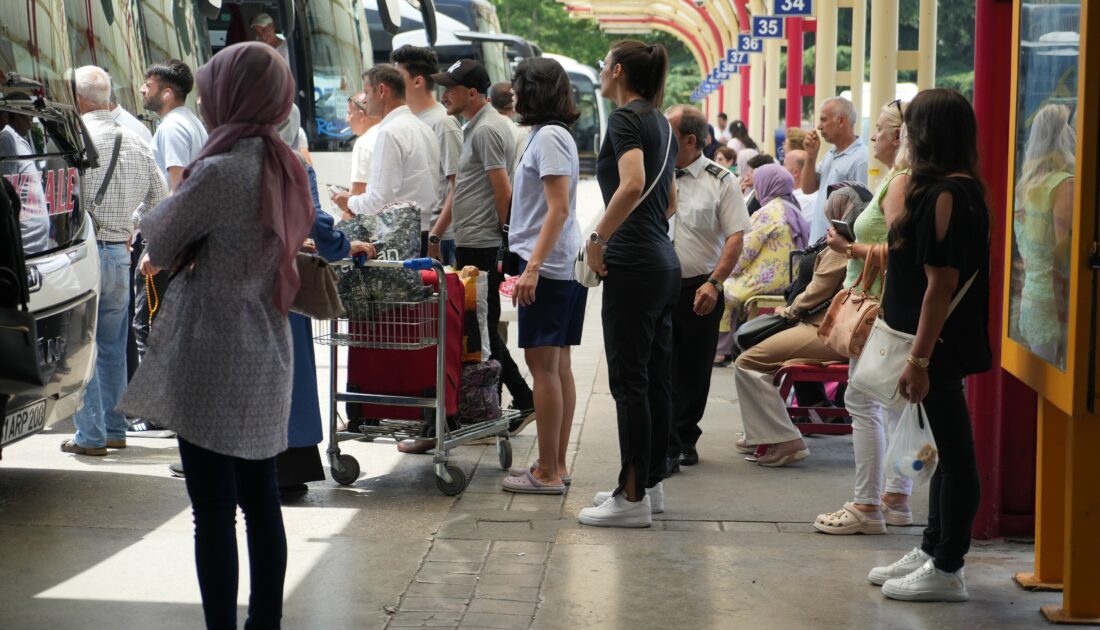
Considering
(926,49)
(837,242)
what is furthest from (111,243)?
(926,49)

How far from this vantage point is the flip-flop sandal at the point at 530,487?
6.49 metres

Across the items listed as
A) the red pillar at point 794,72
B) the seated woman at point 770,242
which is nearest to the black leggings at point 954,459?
the seated woman at point 770,242

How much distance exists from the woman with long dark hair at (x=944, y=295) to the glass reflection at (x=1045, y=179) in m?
0.24

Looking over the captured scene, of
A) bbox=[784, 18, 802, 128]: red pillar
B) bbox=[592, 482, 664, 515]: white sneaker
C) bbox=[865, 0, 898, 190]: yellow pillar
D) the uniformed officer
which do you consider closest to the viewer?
bbox=[592, 482, 664, 515]: white sneaker

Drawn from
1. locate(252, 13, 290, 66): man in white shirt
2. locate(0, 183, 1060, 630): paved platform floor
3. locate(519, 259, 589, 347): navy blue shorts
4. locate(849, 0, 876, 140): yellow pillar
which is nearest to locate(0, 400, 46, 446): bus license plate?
locate(0, 183, 1060, 630): paved platform floor

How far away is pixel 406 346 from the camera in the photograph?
631 cm

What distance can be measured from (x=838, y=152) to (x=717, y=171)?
7.63 feet

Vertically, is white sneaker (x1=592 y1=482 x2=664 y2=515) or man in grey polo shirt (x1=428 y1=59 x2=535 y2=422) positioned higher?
man in grey polo shirt (x1=428 y1=59 x2=535 y2=422)

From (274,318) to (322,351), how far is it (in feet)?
23.0

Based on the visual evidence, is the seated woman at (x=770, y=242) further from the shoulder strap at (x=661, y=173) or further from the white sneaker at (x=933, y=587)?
the white sneaker at (x=933, y=587)

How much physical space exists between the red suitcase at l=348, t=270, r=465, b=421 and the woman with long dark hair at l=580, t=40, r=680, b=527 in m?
0.94

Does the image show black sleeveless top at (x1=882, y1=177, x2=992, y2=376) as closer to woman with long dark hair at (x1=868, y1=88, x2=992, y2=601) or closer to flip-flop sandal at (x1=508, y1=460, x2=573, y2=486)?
woman with long dark hair at (x1=868, y1=88, x2=992, y2=601)

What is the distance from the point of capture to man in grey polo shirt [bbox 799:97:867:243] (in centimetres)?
871

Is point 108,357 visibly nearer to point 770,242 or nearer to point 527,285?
point 527,285
